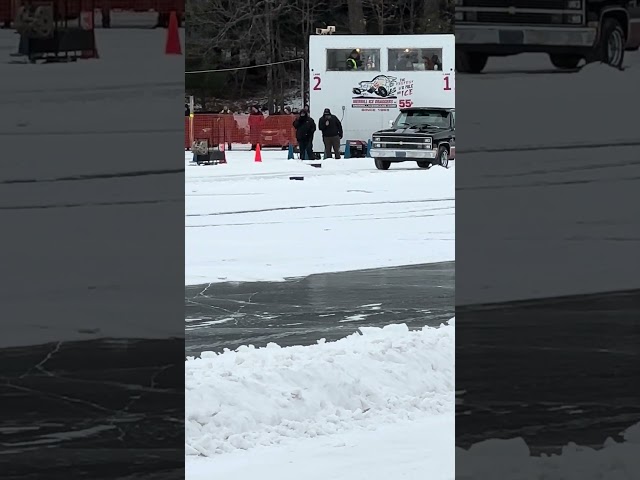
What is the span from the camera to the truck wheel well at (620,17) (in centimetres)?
441

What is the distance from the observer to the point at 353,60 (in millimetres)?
33719

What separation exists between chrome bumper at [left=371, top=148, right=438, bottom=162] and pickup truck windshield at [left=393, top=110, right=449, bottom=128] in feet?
4.41

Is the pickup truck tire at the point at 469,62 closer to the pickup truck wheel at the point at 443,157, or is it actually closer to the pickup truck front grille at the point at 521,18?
the pickup truck front grille at the point at 521,18

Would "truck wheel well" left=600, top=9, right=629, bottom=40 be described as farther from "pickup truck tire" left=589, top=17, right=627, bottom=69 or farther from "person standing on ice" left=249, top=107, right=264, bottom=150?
"person standing on ice" left=249, top=107, right=264, bottom=150

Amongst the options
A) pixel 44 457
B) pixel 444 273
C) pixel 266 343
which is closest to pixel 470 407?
pixel 44 457

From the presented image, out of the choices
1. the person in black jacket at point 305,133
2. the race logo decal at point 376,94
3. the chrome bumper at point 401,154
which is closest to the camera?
the chrome bumper at point 401,154

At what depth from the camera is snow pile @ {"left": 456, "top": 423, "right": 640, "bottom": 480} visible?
4387mm

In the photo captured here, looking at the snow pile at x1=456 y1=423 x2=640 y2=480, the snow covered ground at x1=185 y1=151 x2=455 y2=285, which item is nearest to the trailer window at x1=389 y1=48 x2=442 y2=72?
the snow covered ground at x1=185 y1=151 x2=455 y2=285

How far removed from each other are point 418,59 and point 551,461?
2920 cm

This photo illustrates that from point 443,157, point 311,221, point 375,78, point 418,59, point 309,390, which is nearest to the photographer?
point 309,390

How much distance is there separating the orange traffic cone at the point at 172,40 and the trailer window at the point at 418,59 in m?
29.2

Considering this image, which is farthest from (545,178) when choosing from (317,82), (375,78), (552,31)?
(317,82)

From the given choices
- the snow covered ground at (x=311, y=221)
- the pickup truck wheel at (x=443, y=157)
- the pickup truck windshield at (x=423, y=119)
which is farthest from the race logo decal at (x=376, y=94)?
the snow covered ground at (x=311, y=221)

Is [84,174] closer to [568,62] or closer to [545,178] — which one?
[545,178]
